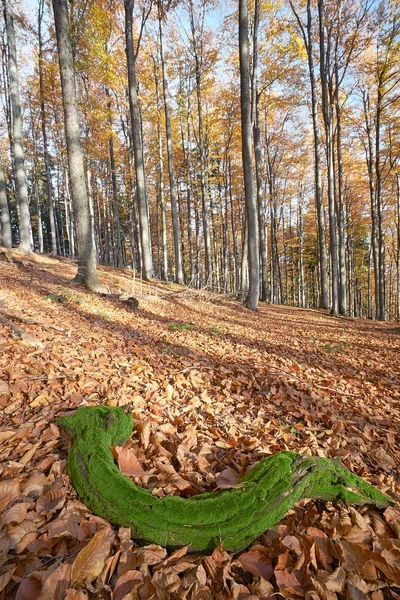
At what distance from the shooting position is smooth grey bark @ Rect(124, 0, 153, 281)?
416 inches

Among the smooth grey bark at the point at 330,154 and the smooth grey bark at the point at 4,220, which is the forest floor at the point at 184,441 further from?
the smooth grey bark at the point at 4,220

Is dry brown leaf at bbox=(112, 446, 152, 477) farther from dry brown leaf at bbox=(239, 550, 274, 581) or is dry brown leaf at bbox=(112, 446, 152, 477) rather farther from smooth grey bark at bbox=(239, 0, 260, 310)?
smooth grey bark at bbox=(239, 0, 260, 310)

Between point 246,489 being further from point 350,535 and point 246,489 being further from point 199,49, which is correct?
point 199,49

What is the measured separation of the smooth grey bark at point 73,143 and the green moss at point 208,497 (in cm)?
634

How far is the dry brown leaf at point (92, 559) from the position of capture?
4.12 feet

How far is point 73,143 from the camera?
7.33 meters

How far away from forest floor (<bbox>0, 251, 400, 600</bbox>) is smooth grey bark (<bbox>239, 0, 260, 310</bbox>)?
4.52m

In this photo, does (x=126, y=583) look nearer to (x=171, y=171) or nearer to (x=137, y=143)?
(x=137, y=143)

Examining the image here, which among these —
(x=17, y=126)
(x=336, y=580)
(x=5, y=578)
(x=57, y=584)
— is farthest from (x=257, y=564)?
(x=17, y=126)

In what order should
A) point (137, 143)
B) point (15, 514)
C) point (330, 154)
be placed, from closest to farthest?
Answer: 1. point (15, 514)
2. point (137, 143)
3. point (330, 154)

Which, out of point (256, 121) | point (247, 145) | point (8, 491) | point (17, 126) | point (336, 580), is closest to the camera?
point (336, 580)

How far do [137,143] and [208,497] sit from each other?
40.3ft

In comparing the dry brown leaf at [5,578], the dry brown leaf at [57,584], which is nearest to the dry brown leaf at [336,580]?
the dry brown leaf at [57,584]

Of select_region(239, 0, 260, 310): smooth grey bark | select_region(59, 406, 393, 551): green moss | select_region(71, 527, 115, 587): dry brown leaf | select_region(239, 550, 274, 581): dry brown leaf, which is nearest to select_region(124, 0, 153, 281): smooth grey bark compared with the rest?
select_region(239, 0, 260, 310): smooth grey bark
